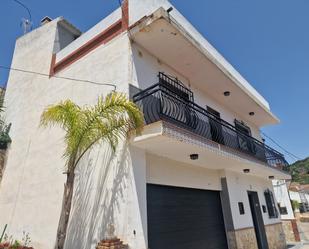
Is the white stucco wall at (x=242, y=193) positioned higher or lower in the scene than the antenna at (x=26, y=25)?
lower

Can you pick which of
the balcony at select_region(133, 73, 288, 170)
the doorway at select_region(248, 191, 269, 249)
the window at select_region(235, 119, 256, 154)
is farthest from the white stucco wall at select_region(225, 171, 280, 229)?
the window at select_region(235, 119, 256, 154)

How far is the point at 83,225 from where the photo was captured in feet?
19.7

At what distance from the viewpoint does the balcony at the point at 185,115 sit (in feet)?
21.1

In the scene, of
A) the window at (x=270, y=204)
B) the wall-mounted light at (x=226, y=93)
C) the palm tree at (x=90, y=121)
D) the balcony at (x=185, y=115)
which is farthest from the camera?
the window at (x=270, y=204)

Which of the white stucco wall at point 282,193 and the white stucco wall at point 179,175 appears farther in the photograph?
the white stucco wall at point 282,193

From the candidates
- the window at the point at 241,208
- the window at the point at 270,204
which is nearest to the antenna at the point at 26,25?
the window at the point at 241,208

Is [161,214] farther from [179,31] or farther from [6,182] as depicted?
[6,182]

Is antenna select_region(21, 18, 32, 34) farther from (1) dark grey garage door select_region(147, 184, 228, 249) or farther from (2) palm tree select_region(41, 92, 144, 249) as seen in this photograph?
(1) dark grey garage door select_region(147, 184, 228, 249)

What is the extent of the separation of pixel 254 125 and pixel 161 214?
38.2 ft

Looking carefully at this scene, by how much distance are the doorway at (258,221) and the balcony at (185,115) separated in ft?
6.71

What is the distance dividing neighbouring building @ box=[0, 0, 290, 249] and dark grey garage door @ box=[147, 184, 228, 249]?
0.03 meters

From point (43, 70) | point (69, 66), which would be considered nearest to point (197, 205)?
point (69, 66)

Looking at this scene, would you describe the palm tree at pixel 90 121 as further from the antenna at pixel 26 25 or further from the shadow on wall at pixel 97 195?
the antenna at pixel 26 25

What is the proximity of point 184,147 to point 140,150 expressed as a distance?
1.28m
